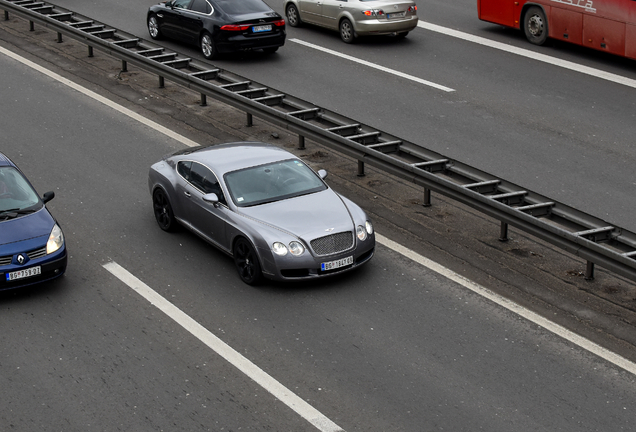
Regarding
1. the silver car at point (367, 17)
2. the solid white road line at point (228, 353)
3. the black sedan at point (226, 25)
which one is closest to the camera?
the solid white road line at point (228, 353)

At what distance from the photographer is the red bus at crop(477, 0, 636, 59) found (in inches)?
790

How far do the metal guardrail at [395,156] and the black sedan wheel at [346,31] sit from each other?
16.7ft

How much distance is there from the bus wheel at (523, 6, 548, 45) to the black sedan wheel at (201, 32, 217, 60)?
26.0 feet

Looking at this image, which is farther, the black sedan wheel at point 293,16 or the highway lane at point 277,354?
the black sedan wheel at point 293,16

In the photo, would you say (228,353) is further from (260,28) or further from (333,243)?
(260,28)

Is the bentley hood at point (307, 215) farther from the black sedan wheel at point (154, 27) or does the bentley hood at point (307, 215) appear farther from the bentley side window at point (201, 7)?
the black sedan wheel at point (154, 27)

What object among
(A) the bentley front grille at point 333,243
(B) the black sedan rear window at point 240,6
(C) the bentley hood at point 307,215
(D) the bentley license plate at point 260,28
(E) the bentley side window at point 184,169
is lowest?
(A) the bentley front grille at point 333,243

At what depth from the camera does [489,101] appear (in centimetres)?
1812

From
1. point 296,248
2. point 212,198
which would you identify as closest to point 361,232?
point 296,248

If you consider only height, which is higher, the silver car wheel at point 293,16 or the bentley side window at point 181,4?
the bentley side window at point 181,4

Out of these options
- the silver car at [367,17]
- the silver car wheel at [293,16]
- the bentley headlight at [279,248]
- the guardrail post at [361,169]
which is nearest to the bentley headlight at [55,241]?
the bentley headlight at [279,248]

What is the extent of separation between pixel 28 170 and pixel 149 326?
5738 mm

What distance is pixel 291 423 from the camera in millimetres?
8266

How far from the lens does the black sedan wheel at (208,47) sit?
20.8m
